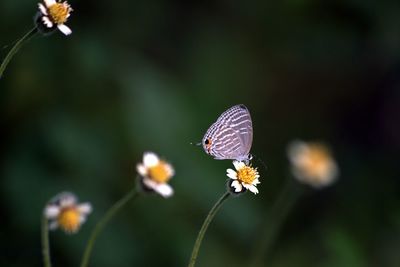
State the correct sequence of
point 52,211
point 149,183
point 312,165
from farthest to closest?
point 312,165
point 52,211
point 149,183

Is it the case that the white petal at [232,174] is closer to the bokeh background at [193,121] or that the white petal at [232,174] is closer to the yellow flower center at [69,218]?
the yellow flower center at [69,218]

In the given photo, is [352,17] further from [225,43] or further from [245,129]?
[245,129]

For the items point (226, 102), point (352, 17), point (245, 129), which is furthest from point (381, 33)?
point (245, 129)

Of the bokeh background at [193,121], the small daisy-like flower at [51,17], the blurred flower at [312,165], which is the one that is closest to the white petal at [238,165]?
the small daisy-like flower at [51,17]

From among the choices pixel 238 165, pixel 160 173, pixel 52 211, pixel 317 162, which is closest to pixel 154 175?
pixel 160 173

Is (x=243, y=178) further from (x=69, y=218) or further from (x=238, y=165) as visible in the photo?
(x=69, y=218)

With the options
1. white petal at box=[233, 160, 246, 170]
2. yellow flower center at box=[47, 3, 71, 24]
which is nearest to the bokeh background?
white petal at box=[233, 160, 246, 170]
